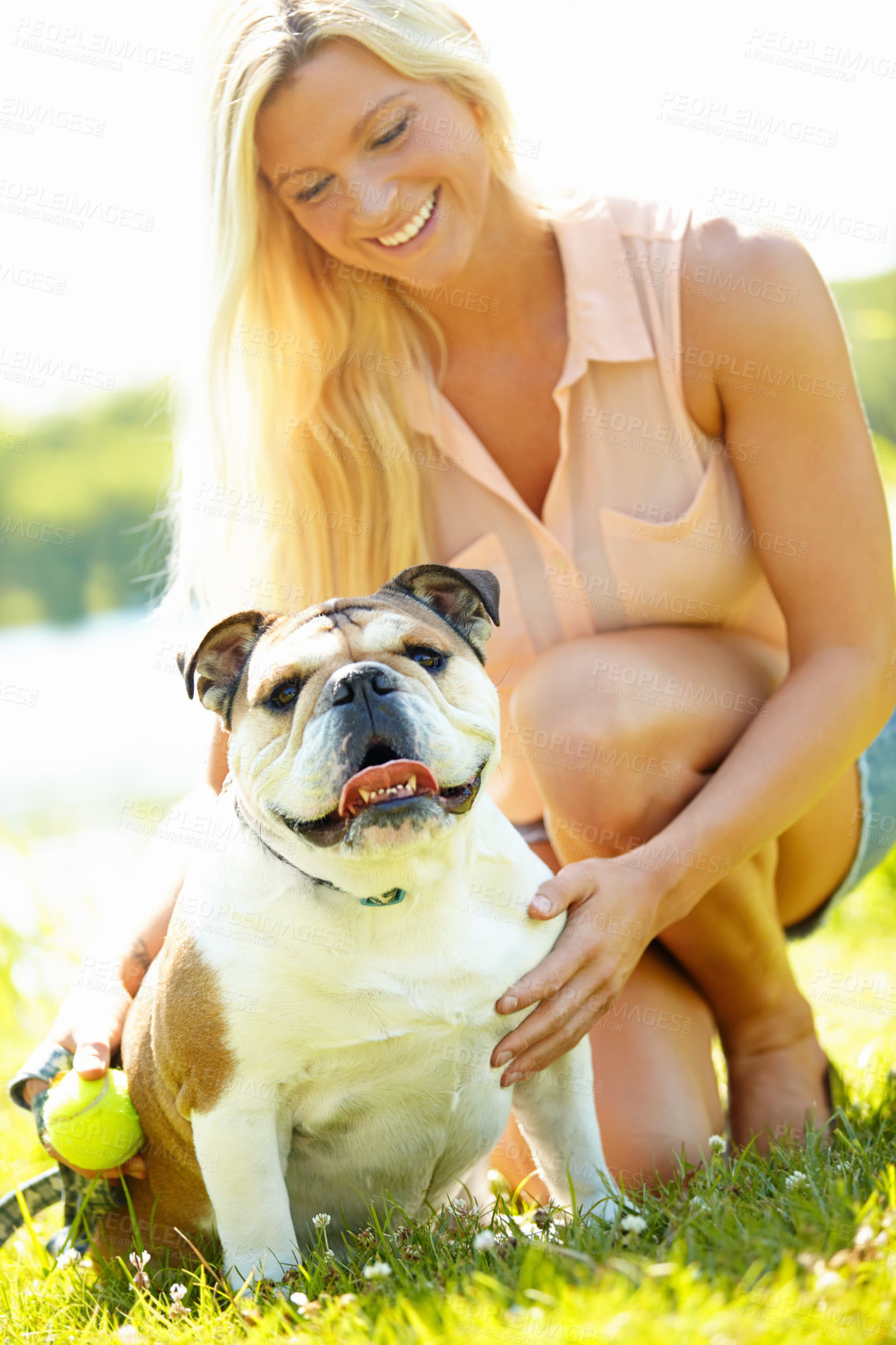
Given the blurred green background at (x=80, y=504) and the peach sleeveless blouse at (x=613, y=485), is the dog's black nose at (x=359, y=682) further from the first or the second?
the blurred green background at (x=80, y=504)

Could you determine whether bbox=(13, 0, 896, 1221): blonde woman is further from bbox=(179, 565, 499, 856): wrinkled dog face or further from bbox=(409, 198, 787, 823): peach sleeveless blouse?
bbox=(179, 565, 499, 856): wrinkled dog face

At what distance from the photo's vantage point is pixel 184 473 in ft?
11.4

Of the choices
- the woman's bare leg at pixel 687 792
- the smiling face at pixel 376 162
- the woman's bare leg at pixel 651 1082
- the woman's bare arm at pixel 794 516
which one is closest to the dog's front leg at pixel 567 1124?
the woman's bare leg at pixel 651 1082

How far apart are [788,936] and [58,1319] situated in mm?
2155

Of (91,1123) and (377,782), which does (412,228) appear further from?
(91,1123)

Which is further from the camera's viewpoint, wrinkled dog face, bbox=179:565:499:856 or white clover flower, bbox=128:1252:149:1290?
white clover flower, bbox=128:1252:149:1290

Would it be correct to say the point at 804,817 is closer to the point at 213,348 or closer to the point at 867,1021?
the point at 867,1021

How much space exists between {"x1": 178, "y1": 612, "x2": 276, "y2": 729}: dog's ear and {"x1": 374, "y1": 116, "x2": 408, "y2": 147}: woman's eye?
127 centimetres

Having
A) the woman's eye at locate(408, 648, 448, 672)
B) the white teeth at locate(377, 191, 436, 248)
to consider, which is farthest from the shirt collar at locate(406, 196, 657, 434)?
the woman's eye at locate(408, 648, 448, 672)

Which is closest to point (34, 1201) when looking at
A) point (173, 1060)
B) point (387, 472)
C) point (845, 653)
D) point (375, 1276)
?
point (173, 1060)

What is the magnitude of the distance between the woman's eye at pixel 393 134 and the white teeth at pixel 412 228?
17cm

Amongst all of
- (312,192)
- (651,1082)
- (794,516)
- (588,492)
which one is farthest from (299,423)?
(651,1082)

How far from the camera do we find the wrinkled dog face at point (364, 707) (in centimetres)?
217

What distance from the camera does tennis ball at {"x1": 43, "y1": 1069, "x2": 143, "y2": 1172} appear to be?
2453mm
